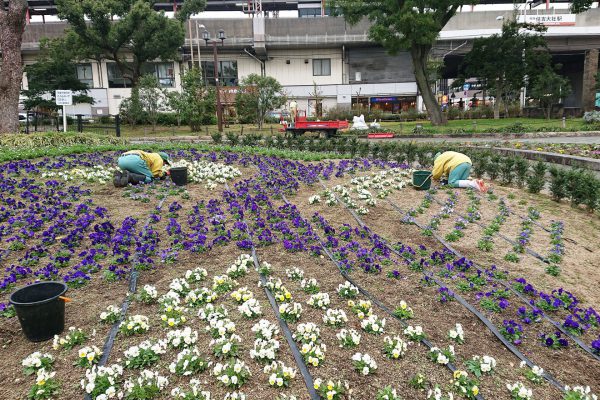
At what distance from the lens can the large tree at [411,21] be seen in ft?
75.2

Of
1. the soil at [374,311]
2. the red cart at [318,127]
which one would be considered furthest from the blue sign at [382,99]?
the soil at [374,311]

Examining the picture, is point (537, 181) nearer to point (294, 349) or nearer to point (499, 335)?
point (499, 335)

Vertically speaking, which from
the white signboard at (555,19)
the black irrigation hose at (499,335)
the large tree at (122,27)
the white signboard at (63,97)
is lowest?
the black irrigation hose at (499,335)

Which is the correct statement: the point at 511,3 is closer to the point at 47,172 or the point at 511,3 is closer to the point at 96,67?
the point at 96,67

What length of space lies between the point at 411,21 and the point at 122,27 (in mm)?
18304

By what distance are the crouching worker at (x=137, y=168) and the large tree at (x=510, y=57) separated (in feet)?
92.3

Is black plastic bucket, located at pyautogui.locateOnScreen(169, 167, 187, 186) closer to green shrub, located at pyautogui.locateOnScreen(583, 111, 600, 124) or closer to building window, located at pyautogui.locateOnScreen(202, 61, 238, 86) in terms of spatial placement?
green shrub, located at pyautogui.locateOnScreen(583, 111, 600, 124)

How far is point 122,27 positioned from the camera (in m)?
28.1

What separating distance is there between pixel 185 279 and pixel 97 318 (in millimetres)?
868

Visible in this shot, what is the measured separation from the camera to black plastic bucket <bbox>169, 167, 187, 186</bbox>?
7.78m

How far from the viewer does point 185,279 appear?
164 inches

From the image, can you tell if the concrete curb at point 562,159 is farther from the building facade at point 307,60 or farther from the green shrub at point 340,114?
the building facade at point 307,60

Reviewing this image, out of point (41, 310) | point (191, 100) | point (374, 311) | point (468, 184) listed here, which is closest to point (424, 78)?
point (191, 100)

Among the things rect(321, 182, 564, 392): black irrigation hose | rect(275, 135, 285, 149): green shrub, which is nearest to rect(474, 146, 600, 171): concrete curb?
rect(275, 135, 285, 149): green shrub
